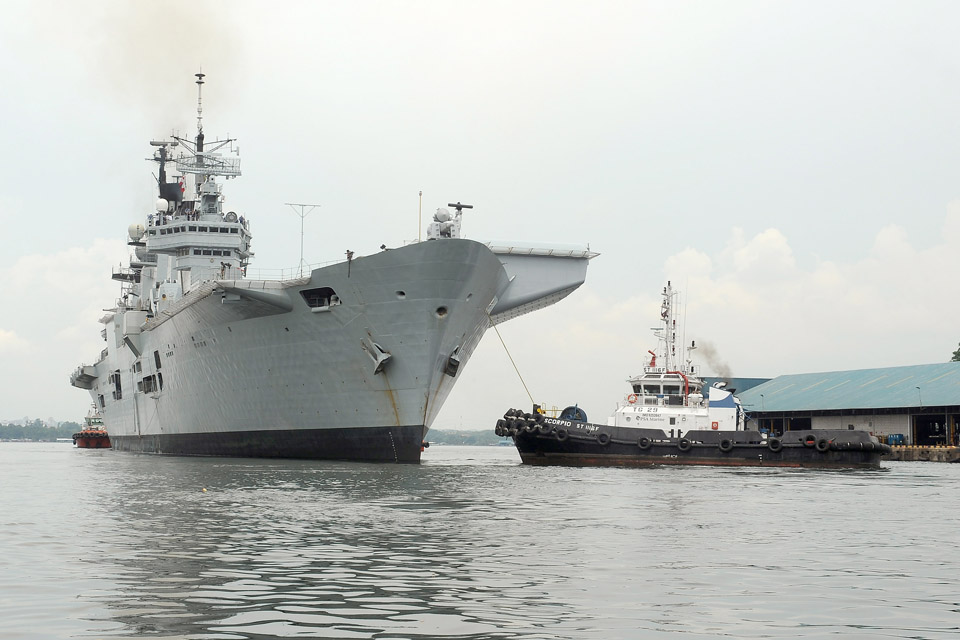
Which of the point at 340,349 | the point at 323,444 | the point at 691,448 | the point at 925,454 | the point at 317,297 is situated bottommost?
the point at 925,454

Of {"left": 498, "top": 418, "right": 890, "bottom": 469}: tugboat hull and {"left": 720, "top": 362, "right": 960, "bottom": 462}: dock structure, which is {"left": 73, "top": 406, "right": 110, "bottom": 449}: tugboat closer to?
{"left": 720, "top": 362, "right": 960, "bottom": 462}: dock structure

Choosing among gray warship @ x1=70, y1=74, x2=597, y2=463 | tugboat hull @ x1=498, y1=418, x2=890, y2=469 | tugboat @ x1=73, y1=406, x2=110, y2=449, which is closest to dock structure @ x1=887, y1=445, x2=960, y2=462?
tugboat hull @ x1=498, y1=418, x2=890, y2=469

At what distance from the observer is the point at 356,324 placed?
34.7 meters

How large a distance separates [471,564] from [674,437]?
28.4 metres

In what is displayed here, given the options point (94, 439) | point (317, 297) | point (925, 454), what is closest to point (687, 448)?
point (317, 297)

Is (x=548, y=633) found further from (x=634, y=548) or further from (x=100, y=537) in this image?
(x=100, y=537)

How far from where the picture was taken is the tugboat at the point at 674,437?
3878cm

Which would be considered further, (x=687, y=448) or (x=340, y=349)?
(x=687, y=448)

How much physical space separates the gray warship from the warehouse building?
89.3 feet

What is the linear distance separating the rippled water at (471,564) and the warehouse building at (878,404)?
39973 millimetres

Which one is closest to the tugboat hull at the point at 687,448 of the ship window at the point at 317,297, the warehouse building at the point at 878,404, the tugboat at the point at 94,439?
the ship window at the point at 317,297

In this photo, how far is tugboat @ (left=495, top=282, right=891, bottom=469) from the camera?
38781 mm

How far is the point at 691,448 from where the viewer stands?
127 feet

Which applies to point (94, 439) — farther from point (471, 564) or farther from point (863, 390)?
point (471, 564)
